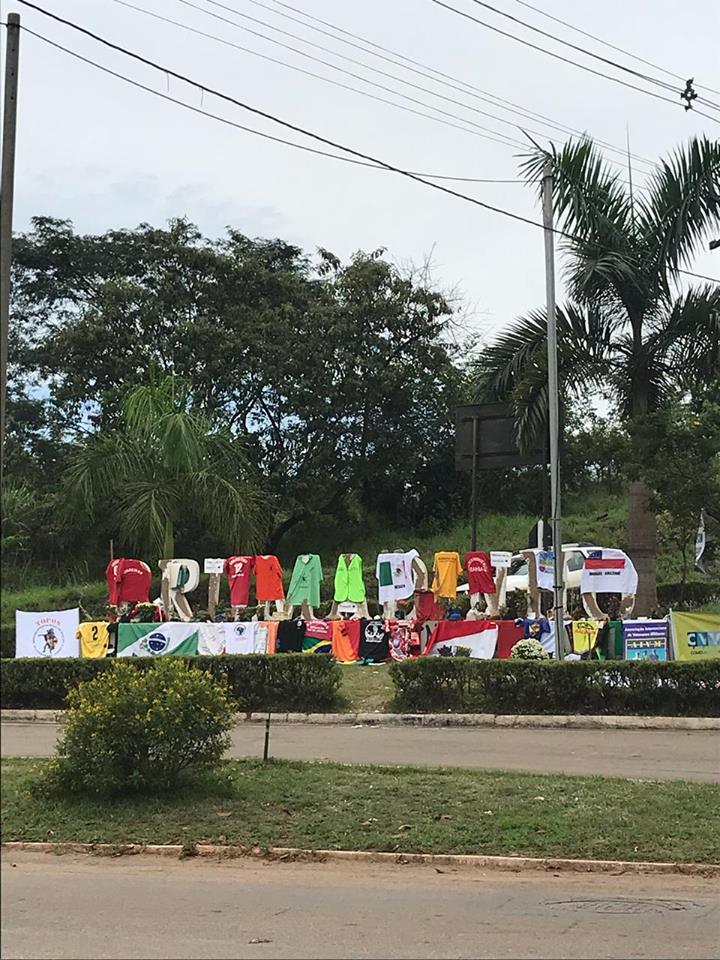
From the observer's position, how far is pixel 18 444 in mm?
26672

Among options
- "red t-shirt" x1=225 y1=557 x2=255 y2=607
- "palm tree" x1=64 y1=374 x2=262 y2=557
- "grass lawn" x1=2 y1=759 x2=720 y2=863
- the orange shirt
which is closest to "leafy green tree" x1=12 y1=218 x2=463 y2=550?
"palm tree" x1=64 y1=374 x2=262 y2=557

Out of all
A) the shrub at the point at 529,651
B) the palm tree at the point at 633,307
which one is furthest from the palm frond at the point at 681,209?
the shrub at the point at 529,651

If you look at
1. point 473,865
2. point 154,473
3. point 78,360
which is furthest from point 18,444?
point 473,865

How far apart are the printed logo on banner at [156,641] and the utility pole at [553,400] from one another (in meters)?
7.40

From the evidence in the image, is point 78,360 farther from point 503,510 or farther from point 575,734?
point 575,734

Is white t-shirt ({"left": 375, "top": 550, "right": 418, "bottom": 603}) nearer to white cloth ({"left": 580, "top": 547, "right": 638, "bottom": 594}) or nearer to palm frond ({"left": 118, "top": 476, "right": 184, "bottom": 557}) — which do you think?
white cloth ({"left": 580, "top": 547, "right": 638, "bottom": 594})

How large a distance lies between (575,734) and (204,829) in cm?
723

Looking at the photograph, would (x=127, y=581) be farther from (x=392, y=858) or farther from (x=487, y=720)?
(x=392, y=858)

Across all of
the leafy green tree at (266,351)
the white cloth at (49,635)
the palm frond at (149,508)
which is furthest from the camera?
the leafy green tree at (266,351)

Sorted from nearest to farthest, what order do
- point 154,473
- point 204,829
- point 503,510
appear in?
point 204,829 < point 154,473 < point 503,510

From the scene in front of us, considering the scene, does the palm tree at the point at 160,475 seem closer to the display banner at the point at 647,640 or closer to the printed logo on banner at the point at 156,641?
the printed logo on banner at the point at 156,641

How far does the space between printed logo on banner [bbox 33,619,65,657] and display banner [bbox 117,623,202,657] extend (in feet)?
3.91

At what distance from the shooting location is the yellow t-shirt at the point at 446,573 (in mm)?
22672

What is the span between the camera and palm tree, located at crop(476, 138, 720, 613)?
21344 mm
